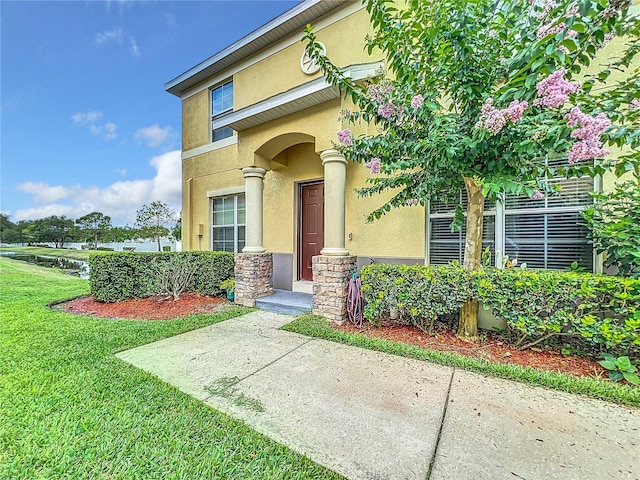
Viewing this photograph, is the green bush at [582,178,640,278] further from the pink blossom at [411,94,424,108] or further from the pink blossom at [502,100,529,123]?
the pink blossom at [411,94,424,108]

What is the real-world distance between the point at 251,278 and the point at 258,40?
6631 millimetres

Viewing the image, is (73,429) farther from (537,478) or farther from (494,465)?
(537,478)

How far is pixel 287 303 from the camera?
20.3 ft

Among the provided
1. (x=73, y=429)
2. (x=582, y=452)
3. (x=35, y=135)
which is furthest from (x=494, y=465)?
(x=35, y=135)

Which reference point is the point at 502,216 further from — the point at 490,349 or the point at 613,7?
the point at 613,7

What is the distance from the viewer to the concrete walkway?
198 cm

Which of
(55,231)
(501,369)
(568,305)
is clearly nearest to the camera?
(501,369)

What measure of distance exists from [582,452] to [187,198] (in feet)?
35.5

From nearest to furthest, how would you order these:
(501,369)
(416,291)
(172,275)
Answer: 1. (501,369)
2. (416,291)
3. (172,275)

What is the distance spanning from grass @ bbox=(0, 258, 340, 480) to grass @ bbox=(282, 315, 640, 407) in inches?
89.9

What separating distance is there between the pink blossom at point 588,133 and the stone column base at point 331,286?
3.68 metres

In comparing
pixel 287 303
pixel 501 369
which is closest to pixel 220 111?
pixel 287 303

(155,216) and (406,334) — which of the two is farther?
(155,216)

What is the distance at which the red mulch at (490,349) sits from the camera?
136 inches
